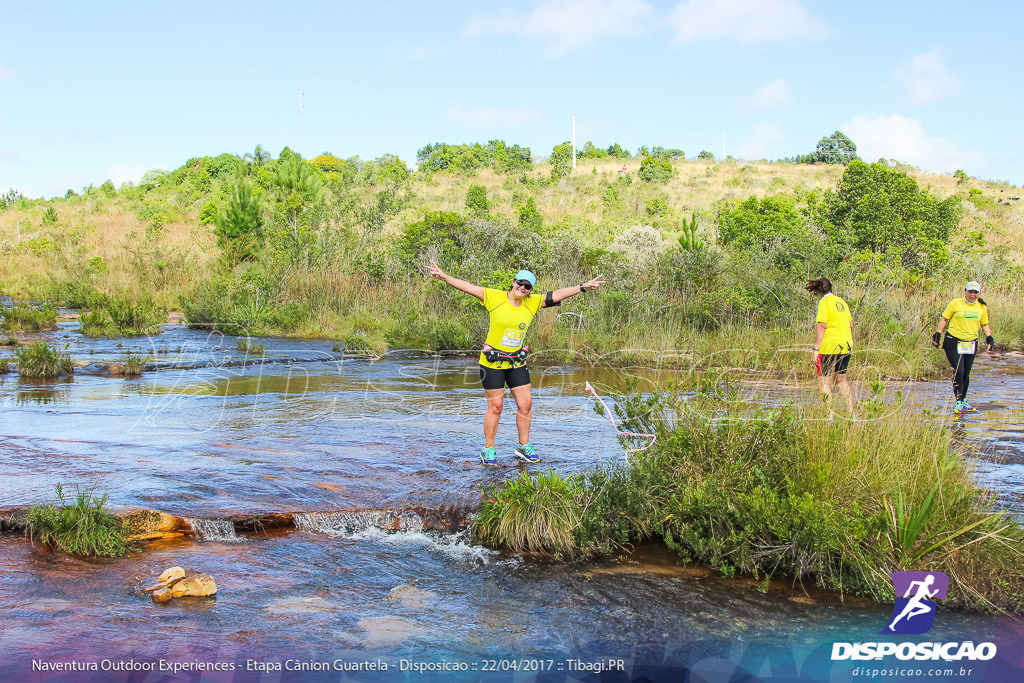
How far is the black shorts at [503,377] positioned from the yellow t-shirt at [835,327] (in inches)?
Answer: 155

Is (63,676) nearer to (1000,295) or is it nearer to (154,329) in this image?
(154,329)

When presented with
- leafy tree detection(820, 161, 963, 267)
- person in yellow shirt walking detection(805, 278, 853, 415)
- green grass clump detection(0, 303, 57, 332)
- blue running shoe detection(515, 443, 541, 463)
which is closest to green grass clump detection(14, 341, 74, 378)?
green grass clump detection(0, 303, 57, 332)

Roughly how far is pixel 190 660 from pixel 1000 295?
22.8 metres

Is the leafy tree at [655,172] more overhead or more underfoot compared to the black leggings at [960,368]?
more overhead

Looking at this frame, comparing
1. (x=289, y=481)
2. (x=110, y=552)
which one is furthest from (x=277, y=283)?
(x=110, y=552)

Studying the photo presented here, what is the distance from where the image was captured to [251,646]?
4.45 meters

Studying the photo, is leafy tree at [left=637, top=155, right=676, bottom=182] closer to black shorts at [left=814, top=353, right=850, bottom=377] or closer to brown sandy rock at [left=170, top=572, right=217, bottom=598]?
black shorts at [left=814, top=353, right=850, bottom=377]

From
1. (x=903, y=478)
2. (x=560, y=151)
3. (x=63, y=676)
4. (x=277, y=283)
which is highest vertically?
(x=560, y=151)

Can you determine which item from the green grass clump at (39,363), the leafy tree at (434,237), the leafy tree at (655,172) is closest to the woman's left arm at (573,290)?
the green grass clump at (39,363)

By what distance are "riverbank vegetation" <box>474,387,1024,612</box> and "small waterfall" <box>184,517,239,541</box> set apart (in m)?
1.98

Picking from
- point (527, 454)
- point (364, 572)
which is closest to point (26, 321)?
point (527, 454)

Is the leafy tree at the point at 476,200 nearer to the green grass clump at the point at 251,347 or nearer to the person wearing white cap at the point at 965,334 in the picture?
the green grass clump at the point at 251,347

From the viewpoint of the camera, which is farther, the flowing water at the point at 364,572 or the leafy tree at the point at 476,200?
the leafy tree at the point at 476,200

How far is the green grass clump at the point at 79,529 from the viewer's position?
18.5 feet
